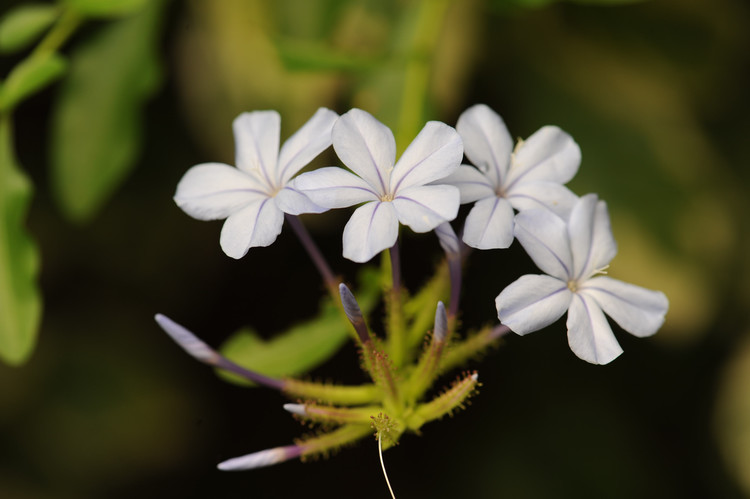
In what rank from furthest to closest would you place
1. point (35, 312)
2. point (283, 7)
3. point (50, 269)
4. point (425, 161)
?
point (50, 269) → point (283, 7) → point (35, 312) → point (425, 161)

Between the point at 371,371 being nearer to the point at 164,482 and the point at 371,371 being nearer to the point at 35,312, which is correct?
the point at 35,312

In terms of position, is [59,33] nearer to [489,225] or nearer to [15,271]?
[15,271]

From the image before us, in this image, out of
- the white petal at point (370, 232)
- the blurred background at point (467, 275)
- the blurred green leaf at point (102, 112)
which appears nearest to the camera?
the white petal at point (370, 232)

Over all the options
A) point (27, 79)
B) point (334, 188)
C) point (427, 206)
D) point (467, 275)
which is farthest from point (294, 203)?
point (467, 275)

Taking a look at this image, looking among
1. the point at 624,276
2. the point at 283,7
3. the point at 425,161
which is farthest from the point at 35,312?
the point at 624,276

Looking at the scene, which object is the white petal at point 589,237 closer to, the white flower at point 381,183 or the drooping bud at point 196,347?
the white flower at point 381,183

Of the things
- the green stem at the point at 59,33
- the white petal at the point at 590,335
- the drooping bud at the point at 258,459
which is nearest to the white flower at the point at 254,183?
the drooping bud at the point at 258,459

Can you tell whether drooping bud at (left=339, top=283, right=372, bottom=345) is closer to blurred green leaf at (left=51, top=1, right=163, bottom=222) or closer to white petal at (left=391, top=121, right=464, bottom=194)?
white petal at (left=391, top=121, right=464, bottom=194)
